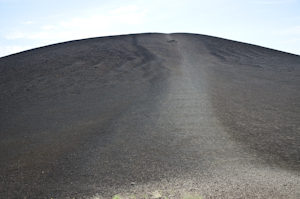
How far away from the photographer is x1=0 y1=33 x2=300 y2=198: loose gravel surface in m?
3.82

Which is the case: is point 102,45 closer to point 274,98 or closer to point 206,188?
point 274,98

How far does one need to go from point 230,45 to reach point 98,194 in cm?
1960

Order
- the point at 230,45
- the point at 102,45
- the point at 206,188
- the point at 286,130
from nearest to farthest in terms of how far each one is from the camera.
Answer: the point at 206,188, the point at 286,130, the point at 102,45, the point at 230,45

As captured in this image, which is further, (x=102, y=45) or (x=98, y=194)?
(x=102, y=45)

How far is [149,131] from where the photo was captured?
586 cm

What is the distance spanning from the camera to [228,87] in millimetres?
9953

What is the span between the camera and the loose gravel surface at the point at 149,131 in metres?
3.82

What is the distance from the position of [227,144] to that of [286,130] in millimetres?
1717

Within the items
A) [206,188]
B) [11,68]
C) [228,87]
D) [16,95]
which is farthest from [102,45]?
[206,188]

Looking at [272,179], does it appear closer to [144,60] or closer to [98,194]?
[98,194]

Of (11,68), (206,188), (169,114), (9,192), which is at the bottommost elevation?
(9,192)

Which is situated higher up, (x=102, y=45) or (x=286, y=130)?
(x=102, y=45)

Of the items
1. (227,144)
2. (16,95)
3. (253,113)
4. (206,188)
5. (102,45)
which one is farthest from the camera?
(102,45)

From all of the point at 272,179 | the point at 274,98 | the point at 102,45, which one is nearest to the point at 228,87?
the point at 274,98
